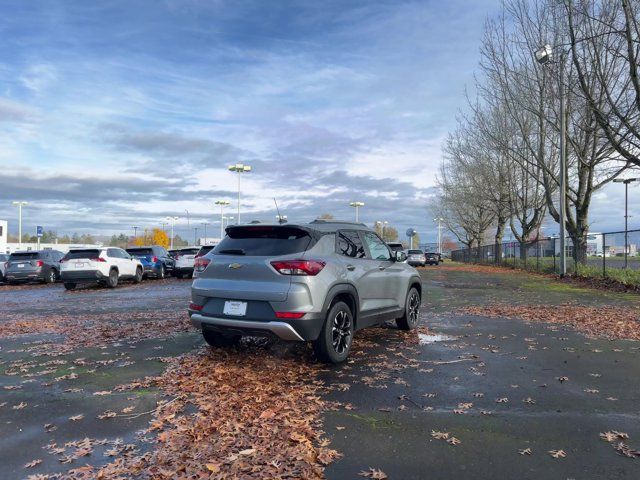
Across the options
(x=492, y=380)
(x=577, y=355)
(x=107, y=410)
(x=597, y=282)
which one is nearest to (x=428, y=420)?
(x=492, y=380)

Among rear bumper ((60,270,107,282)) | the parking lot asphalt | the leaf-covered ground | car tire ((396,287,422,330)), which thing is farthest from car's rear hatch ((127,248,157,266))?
car tire ((396,287,422,330))

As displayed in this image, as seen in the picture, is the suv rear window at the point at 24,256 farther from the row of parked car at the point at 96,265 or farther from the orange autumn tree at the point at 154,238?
the orange autumn tree at the point at 154,238

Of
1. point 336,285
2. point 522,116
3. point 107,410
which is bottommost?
point 107,410

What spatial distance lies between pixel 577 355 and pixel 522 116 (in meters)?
21.8

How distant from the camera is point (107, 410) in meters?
4.73

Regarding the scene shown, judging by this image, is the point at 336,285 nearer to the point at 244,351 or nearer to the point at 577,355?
the point at 244,351

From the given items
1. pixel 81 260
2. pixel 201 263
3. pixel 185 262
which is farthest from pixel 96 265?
pixel 201 263

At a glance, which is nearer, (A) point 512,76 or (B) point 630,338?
(B) point 630,338

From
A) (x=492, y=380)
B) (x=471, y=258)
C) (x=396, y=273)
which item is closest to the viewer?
(x=492, y=380)

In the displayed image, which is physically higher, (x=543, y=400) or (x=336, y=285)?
(x=336, y=285)

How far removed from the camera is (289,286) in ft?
19.0

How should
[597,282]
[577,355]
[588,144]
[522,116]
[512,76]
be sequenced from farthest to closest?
[522,116] < [512,76] < [588,144] < [597,282] < [577,355]

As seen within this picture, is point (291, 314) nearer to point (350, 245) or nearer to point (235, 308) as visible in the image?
point (235, 308)

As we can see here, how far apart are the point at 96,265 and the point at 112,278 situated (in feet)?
3.37
